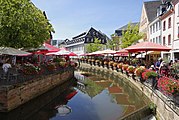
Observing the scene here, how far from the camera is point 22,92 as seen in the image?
41.0 feet

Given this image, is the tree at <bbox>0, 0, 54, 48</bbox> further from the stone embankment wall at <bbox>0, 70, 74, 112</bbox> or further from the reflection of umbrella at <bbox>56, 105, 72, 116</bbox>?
the reflection of umbrella at <bbox>56, 105, 72, 116</bbox>

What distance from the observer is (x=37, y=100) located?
46.5 ft

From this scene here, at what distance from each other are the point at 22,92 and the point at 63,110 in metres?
2.71

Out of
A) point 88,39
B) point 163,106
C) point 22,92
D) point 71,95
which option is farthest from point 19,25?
point 88,39

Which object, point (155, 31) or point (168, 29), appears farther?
point (155, 31)

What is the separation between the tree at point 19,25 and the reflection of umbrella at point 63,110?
660 cm

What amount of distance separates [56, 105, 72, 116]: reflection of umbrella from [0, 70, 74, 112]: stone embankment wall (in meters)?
2.19

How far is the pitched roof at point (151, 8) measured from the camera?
139 feet

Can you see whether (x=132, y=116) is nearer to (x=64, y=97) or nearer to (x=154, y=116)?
(x=154, y=116)

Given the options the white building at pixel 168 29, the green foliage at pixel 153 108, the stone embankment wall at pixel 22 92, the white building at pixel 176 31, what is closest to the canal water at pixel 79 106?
the stone embankment wall at pixel 22 92

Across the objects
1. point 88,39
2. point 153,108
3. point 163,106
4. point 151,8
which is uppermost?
point 151,8

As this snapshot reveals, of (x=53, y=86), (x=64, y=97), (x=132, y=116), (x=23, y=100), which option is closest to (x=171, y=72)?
(x=132, y=116)

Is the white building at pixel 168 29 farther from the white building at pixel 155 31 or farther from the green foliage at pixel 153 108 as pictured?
the green foliage at pixel 153 108

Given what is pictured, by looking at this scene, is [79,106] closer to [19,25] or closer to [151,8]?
[19,25]
